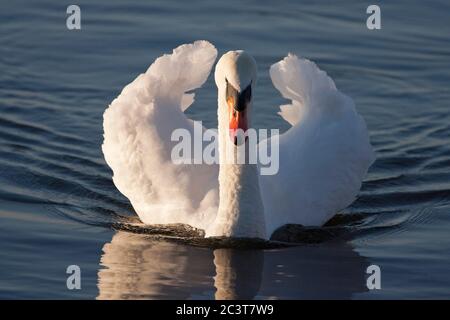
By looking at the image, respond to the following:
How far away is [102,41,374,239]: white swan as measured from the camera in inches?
560

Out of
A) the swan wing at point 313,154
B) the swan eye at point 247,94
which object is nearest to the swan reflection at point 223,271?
the swan wing at point 313,154

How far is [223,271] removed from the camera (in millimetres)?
13719

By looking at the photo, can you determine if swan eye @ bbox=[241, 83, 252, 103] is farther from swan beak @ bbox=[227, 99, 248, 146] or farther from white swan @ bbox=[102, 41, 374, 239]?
white swan @ bbox=[102, 41, 374, 239]

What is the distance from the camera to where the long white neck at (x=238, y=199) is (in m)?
14.1

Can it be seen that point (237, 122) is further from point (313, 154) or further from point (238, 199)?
point (313, 154)

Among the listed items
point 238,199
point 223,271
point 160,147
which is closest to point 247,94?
point 238,199

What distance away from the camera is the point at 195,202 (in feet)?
48.5

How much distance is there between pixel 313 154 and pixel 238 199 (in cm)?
142

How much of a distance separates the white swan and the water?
39 cm

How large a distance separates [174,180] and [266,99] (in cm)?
418

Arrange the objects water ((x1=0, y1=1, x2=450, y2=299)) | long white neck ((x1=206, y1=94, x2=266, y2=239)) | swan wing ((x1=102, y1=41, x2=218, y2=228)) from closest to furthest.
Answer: water ((x1=0, y1=1, x2=450, y2=299)), long white neck ((x1=206, y1=94, x2=266, y2=239)), swan wing ((x1=102, y1=41, x2=218, y2=228))

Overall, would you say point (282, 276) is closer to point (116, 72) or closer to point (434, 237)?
point (434, 237)

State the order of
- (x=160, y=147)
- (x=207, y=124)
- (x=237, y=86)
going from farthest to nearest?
(x=207, y=124) < (x=160, y=147) < (x=237, y=86)

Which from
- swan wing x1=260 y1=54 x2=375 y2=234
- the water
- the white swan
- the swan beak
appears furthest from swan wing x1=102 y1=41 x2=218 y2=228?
the swan beak
